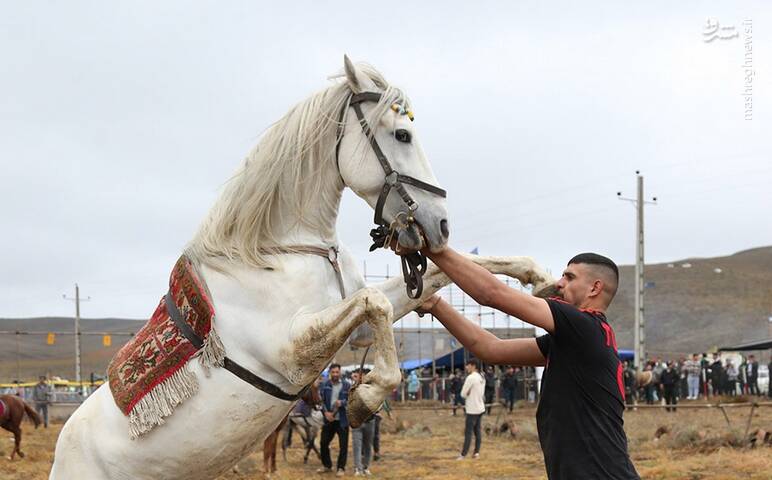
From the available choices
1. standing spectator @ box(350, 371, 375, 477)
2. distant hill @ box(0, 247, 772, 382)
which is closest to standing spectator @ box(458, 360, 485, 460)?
standing spectator @ box(350, 371, 375, 477)

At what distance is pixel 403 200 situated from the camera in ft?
13.2

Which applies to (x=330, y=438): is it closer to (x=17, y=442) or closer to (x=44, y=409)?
(x=17, y=442)

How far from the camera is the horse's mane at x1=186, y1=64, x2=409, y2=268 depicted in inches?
174

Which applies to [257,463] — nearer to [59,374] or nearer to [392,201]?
[392,201]

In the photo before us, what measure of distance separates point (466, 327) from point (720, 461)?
1123cm

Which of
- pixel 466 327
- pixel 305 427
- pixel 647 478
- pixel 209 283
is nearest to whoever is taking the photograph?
pixel 209 283

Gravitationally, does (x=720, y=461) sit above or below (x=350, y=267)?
below

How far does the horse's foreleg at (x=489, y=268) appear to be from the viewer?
15.3ft

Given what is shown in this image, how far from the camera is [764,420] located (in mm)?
21859

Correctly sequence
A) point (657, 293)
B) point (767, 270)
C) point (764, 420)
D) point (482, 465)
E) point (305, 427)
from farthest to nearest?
point (767, 270), point (657, 293), point (764, 420), point (305, 427), point (482, 465)

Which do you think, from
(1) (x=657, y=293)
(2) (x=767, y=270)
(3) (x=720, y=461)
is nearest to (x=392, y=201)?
(3) (x=720, y=461)

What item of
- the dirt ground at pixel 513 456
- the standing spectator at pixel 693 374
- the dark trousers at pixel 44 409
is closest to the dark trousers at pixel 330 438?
the dirt ground at pixel 513 456

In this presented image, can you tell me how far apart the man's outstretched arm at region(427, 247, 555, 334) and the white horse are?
0.12 metres

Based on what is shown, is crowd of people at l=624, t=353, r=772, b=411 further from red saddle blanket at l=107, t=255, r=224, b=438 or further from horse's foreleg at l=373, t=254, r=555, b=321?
red saddle blanket at l=107, t=255, r=224, b=438
